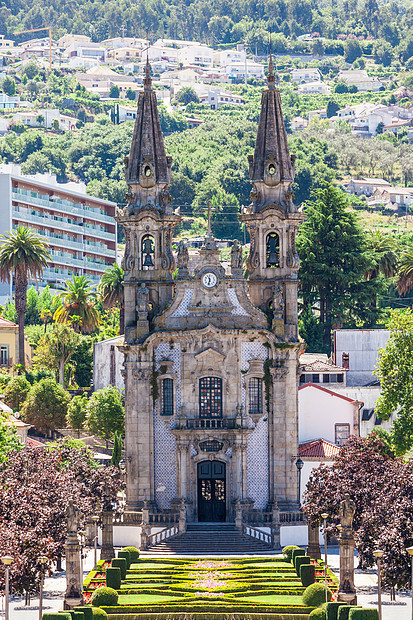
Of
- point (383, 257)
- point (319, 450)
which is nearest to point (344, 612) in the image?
point (319, 450)

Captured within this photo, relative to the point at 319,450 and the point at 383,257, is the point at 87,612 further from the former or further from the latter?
the point at 383,257

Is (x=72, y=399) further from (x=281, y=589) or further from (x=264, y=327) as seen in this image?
(x=281, y=589)

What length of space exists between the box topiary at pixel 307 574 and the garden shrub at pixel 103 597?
10.8 metres

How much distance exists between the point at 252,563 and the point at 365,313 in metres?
64.8

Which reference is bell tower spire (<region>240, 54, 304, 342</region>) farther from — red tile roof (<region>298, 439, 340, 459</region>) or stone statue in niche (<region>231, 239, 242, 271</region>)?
red tile roof (<region>298, 439, 340, 459</region>)

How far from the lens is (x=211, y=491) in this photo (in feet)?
342

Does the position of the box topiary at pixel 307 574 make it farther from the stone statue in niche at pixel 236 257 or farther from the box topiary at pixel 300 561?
the stone statue in niche at pixel 236 257

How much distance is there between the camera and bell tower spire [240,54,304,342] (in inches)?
4200

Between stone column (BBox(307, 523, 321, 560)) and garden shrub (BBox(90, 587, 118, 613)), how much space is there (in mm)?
18721

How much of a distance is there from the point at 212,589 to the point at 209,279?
2836 cm

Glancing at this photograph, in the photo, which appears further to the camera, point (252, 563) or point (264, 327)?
point (264, 327)

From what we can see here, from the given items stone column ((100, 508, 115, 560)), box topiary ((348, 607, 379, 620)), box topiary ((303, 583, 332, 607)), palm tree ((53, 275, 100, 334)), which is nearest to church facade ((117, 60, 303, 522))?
stone column ((100, 508, 115, 560))

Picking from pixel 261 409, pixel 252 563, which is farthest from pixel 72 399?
pixel 252 563

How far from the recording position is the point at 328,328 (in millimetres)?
152500
